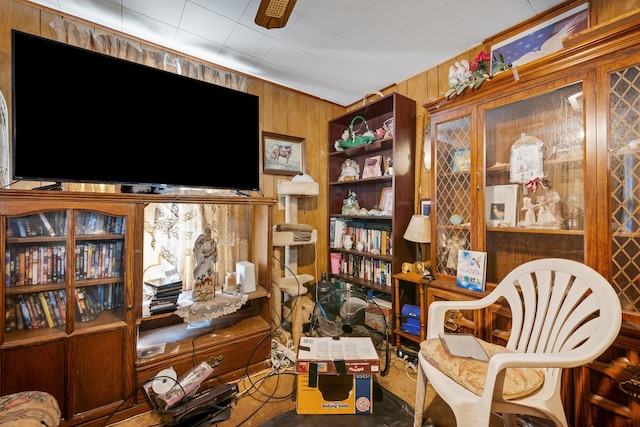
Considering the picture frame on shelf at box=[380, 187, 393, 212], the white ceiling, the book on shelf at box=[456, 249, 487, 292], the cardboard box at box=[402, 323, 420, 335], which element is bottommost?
the cardboard box at box=[402, 323, 420, 335]

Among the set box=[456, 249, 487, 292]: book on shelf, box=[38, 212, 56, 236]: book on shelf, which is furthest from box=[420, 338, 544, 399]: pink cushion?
box=[38, 212, 56, 236]: book on shelf

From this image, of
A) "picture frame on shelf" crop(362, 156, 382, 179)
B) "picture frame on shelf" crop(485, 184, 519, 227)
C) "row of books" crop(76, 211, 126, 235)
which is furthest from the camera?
"picture frame on shelf" crop(362, 156, 382, 179)

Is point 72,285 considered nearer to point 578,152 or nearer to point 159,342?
point 159,342

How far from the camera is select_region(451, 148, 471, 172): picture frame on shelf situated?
5.71 ft

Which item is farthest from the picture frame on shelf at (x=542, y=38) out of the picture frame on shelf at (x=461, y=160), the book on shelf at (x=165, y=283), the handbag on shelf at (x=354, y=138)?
the book on shelf at (x=165, y=283)

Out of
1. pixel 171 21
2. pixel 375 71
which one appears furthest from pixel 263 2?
pixel 375 71

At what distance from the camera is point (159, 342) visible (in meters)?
1.66

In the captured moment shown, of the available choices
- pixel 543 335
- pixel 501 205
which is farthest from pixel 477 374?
pixel 501 205

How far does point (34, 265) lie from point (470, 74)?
268 cm

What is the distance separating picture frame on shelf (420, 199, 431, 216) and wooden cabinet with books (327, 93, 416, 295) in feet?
0.27

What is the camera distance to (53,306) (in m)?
1.33

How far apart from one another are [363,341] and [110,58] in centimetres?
223

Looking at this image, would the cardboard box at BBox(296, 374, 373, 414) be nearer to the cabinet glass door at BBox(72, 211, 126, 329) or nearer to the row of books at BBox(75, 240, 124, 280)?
the cabinet glass door at BBox(72, 211, 126, 329)

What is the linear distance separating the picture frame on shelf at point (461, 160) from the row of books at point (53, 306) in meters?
2.26
